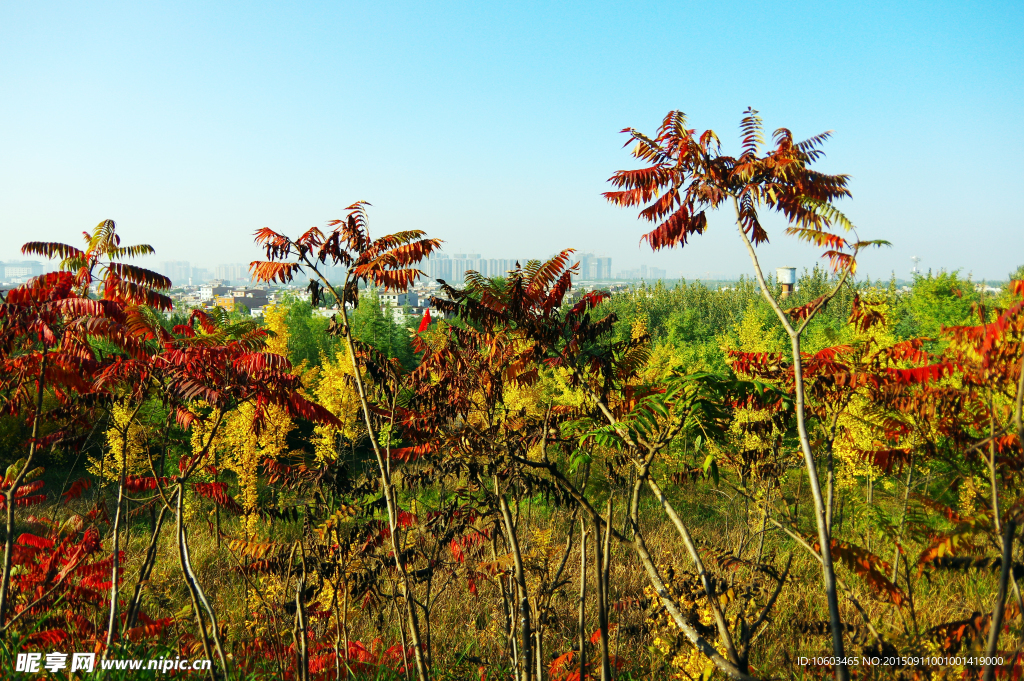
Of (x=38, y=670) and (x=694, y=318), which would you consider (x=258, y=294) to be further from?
(x=38, y=670)

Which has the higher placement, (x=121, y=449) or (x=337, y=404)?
(x=337, y=404)

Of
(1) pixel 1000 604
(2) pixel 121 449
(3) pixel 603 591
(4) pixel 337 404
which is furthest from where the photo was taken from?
(4) pixel 337 404

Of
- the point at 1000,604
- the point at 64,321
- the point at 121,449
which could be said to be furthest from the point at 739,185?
the point at 121,449

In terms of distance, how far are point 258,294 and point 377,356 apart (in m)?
130

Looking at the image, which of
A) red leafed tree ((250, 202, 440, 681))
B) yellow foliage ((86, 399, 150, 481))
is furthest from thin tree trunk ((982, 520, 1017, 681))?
yellow foliage ((86, 399, 150, 481))

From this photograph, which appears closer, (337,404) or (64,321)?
(64,321)

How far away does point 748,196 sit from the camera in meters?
2.89

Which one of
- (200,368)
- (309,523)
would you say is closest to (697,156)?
(200,368)

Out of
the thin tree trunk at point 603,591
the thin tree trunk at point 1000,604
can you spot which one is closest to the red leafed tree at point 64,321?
the thin tree trunk at point 603,591

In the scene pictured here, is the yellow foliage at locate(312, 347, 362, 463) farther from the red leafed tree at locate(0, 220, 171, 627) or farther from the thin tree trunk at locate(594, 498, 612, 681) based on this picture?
the thin tree trunk at locate(594, 498, 612, 681)

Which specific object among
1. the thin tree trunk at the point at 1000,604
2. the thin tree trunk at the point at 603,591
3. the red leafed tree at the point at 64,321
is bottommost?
the thin tree trunk at the point at 603,591

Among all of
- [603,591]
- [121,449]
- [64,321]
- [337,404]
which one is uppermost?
[64,321]

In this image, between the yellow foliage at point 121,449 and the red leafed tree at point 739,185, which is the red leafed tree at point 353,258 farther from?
the yellow foliage at point 121,449

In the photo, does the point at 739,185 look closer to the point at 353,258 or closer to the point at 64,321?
the point at 353,258
